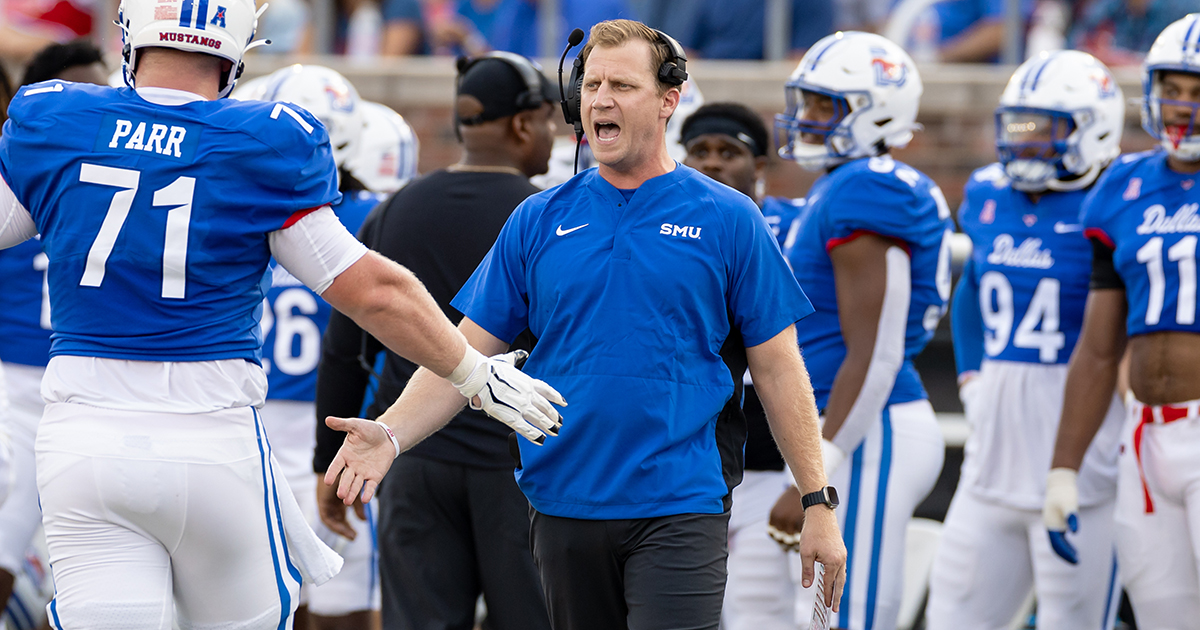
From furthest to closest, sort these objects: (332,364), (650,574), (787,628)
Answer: (787,628), (332,364), (650,574)

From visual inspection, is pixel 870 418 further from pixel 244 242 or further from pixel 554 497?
pixel 244 242

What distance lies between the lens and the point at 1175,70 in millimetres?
4742

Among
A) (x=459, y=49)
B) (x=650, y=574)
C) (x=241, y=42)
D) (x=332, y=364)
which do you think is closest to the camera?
(x=650, y=574)

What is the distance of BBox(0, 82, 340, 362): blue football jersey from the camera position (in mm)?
3051

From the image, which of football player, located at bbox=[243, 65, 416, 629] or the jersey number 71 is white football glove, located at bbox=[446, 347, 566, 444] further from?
football player, located at bbox=[243, 65, 416, 629]

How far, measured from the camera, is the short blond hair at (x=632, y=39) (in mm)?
3293

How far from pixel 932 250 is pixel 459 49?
5.19 m

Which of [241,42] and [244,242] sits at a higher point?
[241,42]

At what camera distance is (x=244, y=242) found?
3.13 m

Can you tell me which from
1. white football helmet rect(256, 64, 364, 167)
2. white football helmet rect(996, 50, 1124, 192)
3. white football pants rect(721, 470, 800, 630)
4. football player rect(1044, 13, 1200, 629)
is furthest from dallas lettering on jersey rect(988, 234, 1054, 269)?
white football helmet rect(256, 64, 364, 167)

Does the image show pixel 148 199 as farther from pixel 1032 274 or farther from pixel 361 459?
pixel 1032 274

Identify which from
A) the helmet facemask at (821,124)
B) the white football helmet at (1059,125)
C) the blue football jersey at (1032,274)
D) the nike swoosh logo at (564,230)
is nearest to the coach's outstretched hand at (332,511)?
the nike swoosh logo at (564,230)

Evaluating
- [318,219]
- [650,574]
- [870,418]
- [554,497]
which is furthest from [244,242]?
[870,418]

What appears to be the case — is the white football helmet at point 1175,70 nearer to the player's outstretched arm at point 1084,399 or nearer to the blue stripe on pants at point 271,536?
the player's outstretched arm at point 1084,399
